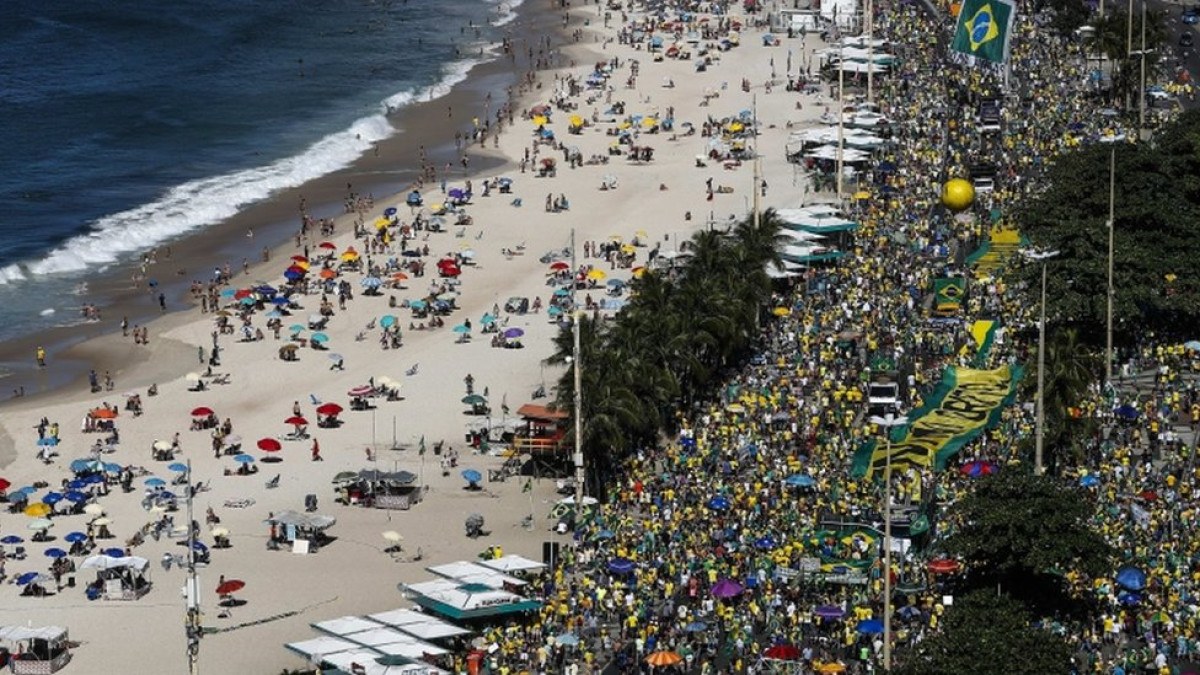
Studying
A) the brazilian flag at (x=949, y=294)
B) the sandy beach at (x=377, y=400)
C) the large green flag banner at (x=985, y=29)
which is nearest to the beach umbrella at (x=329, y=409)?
the sandy beach at (x=377, y=400)

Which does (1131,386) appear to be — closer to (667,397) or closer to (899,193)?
(667,397)

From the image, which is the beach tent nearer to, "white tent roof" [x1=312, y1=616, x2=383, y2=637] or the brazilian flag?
"white tent roof" [x1=312, y1=616, x2=383, y2=637]

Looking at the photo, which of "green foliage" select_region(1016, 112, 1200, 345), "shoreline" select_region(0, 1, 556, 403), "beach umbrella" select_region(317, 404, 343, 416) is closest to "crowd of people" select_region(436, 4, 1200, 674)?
"green foliage" select_region(1016, 112, 1200, 345)

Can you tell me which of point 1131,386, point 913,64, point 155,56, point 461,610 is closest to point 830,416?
point 1131,386

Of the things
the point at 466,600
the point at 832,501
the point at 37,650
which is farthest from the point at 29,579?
the point at 832,501

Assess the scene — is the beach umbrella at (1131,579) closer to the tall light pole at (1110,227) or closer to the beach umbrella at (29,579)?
the tall light pole at (1110,227)
